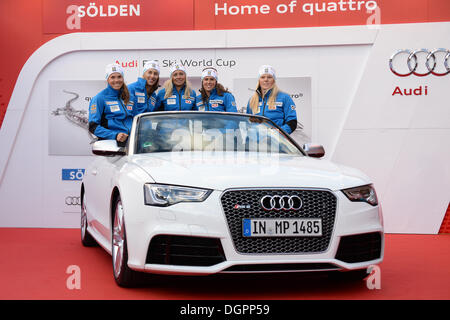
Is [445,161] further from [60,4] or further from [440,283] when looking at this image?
[60,4]

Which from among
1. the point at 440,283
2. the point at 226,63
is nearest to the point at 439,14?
the point at 226,63

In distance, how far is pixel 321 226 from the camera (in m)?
3.92

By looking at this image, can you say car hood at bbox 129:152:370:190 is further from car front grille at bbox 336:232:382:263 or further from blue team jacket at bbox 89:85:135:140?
blue team jacket at bbox 89:85:135:140

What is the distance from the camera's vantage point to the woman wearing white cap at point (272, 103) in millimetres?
7805

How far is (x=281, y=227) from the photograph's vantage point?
385 centimetres

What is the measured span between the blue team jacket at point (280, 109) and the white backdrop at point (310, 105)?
4.06 feet

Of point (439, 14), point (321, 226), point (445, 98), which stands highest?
point (439, 14)

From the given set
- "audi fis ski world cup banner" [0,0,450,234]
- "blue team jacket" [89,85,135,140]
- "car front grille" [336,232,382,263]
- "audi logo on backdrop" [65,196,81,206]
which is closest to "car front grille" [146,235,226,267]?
"car front grille" [336,232,382,263]

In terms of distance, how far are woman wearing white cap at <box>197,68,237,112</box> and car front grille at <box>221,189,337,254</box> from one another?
165 inches

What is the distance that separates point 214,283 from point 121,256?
2.51 ft

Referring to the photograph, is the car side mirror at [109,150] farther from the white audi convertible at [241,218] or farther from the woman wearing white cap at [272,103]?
the woman wearing white cap at [272,103]

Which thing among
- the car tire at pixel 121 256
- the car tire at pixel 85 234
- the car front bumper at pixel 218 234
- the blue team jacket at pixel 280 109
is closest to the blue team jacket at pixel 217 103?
the blue team jacket at pixel 280 109

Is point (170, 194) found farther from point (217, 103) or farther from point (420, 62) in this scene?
point (420, 62)
